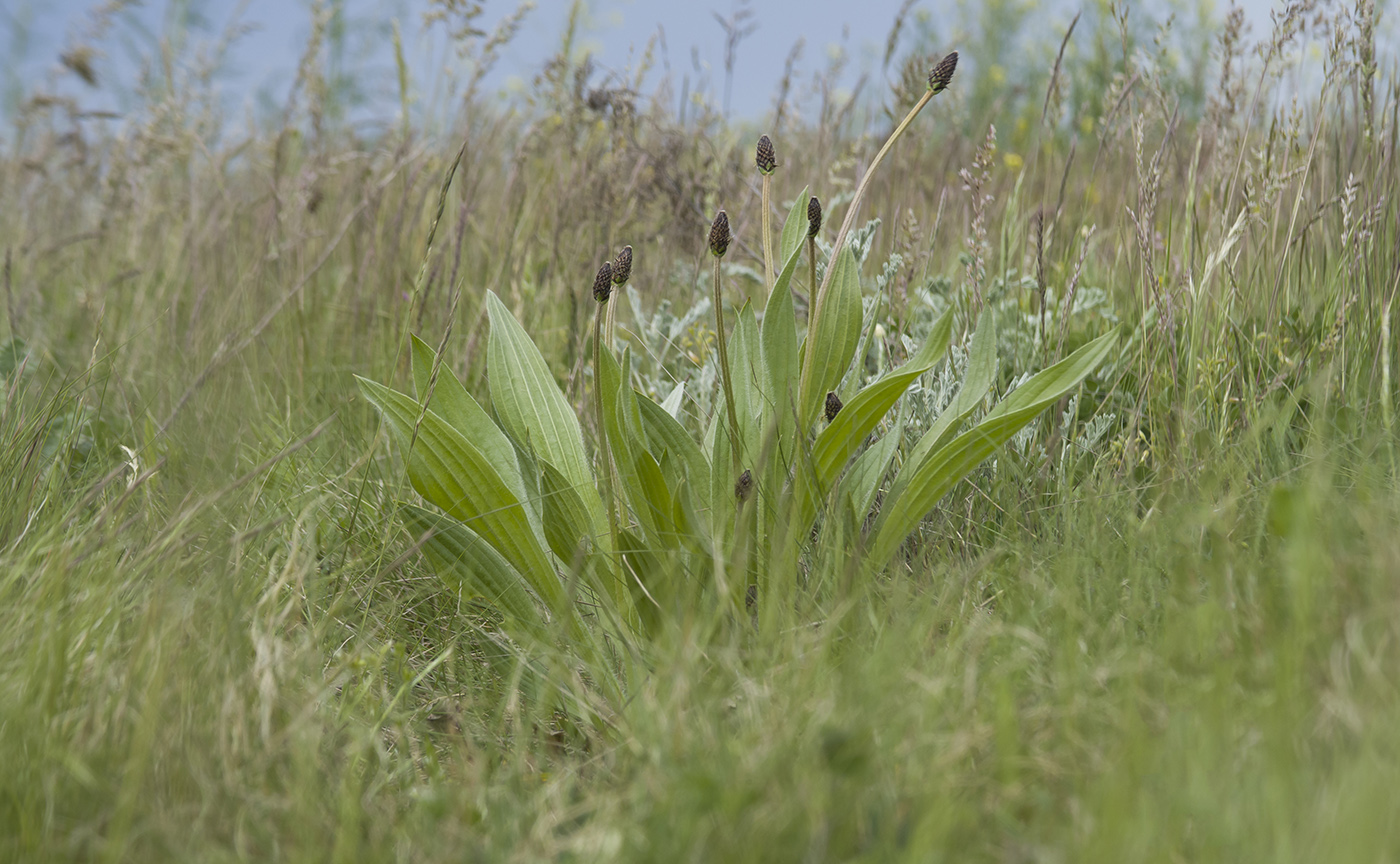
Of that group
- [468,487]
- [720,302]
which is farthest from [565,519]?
[720,302]

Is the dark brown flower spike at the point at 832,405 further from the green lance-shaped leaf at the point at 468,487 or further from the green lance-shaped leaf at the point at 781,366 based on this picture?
the green lance-shaped leaf at the point at 468,487

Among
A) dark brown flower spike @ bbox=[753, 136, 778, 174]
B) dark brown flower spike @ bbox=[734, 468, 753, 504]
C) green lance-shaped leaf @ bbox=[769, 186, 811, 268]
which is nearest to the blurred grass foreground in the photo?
dark brown flower spike @ bbox=[734, 468, 753, 504]

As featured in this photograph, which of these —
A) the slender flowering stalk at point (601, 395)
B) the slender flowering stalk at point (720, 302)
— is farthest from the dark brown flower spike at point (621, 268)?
the slender flowering stalk at point (720, 302)

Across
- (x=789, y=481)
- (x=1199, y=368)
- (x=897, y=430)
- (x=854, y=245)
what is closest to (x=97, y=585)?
(x=789, y=481)

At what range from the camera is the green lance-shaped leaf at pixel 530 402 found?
1.61 m

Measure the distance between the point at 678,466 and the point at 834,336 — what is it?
31 centimetres

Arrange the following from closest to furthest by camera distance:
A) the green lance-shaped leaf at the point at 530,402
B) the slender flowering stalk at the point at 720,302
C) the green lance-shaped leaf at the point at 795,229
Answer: the slender flowering stalk at the point at 720,302
the green lance-shaped leaf at the point at 795,229
the green lance-shaped leaf at the point at 530,402

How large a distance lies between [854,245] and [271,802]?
1.29 m

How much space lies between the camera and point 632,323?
122 inches

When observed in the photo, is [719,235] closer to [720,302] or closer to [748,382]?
[720,302]

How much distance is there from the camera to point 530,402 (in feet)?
5.32

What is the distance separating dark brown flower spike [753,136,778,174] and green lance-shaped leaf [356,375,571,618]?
0.57 m

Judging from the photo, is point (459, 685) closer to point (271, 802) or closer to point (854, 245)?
point (271, 802)

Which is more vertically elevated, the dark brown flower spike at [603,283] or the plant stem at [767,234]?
the plant stem at [767,234]
